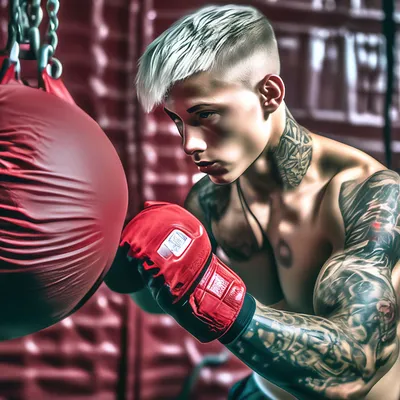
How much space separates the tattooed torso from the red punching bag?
10.7 inches

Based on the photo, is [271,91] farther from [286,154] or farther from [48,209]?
[48,209]

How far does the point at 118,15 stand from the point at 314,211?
137 cm

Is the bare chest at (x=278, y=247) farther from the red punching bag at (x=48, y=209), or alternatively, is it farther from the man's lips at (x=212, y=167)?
the red punching bag at (x=48, y=209)

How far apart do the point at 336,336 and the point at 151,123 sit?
1453mm

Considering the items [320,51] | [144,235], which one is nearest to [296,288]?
A: [144,235]

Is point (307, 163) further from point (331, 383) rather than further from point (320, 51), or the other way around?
point (320, 51)

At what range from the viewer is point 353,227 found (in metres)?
0.99

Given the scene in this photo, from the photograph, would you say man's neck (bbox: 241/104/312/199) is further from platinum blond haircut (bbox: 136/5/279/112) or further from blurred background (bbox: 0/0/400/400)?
blurred background (bbox: 0/0/400/400)

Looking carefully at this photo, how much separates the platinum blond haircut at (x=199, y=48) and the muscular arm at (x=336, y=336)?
0.41 meters

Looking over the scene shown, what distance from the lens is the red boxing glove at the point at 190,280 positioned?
847mm

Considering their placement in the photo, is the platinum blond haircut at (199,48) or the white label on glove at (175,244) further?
the platinum blond haircut at (199,48)

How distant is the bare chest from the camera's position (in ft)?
3.62

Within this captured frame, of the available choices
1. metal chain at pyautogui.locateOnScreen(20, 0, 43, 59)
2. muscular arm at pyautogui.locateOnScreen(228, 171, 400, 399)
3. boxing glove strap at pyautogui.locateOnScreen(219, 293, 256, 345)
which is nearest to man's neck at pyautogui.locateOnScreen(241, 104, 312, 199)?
muscular arm at pyautogui.locateOnScreen(228, 171, 400, 399)

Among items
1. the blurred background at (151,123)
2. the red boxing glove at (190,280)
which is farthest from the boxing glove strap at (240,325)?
the blurred background at (151,123)
